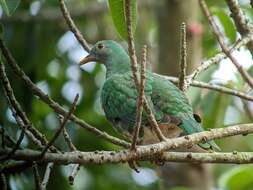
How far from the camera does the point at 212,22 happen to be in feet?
9.80

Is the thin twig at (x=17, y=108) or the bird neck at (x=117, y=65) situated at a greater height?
the bird neck at (x=117, y=65)

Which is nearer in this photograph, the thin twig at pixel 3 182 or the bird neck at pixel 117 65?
the thin twig at pixel 3 182

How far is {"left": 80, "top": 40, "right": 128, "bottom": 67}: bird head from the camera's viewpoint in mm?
4449

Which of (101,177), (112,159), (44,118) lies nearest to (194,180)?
(101,177)

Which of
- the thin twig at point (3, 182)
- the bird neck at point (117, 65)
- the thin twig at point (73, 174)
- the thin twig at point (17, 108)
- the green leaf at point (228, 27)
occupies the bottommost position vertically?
the thin twig at point (3, 182)

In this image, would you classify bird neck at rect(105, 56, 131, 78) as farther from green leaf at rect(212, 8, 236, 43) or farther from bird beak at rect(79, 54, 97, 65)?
green leaf at rect(212, 8, 236, 43)

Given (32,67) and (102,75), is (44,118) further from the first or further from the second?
(102,75)

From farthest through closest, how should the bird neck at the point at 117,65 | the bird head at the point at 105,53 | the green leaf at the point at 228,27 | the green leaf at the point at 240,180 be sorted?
1. the green leaf at the point at 240,180
2. the green leaf at the point at 228,27
3. the bird head at the point at 105,53
4. the bird neck at the point at 117,65

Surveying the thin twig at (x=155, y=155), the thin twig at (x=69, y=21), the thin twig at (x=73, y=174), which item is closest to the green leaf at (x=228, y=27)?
the thin twig at (x=69, y=21)

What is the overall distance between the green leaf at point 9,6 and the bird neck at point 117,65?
1.35m

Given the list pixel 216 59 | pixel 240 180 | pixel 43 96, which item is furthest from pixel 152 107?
pixel 240 180

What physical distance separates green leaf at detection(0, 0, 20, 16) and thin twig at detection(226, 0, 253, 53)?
0.99m

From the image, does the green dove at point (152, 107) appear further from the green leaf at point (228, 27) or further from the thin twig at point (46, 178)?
the green leaf at point (228, 27)

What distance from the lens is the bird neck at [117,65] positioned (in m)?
4.30
